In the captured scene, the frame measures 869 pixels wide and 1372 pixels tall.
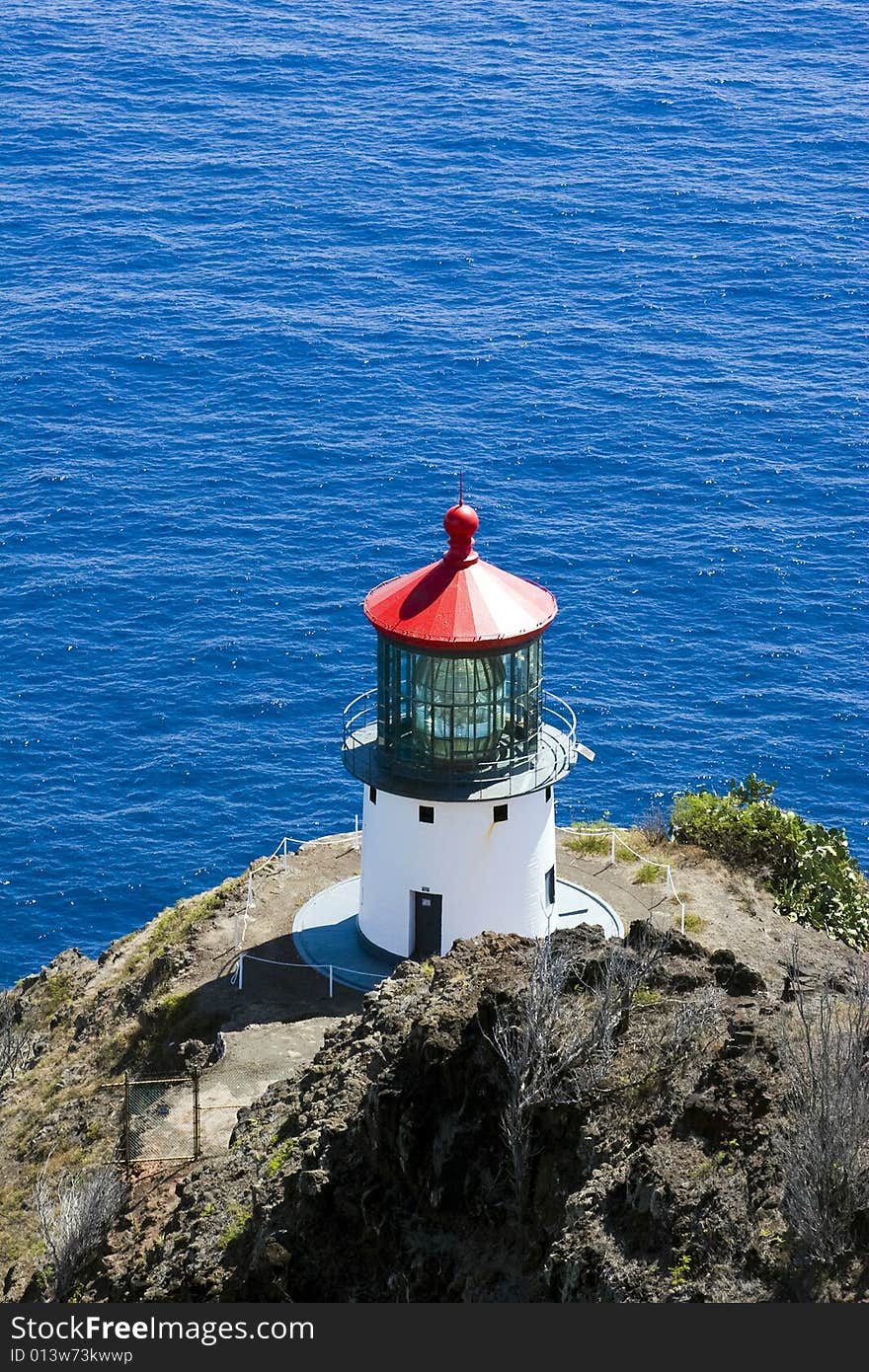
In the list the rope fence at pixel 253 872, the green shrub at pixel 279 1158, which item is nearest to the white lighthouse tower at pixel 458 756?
the rope fence at pixel 253 872

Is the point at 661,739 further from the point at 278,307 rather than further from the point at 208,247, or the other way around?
the point at 208,247

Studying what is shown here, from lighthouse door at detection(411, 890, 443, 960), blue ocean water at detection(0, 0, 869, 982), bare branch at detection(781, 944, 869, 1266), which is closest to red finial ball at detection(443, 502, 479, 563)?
lighthouse door at detection(411, 890, 443, 960)

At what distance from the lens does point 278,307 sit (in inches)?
3703

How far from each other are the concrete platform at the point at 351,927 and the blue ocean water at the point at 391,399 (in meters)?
15.5

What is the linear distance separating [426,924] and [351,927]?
3.07 meters

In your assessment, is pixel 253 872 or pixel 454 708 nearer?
pixel 454 708

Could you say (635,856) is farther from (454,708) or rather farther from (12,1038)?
(12,1038)

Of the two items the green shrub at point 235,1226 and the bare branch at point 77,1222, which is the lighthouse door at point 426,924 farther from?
the green shrub at point 235,1226

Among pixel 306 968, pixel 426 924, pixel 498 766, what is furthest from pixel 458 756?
pixel 306 968

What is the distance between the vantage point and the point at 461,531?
1475 inches

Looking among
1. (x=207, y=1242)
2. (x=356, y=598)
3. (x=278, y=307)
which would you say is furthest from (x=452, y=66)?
(x=207, y=1242)

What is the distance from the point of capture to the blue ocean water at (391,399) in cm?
6366

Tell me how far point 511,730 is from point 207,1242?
48.3 feet

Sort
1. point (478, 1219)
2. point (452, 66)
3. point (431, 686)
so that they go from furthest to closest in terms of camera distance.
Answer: point (452, 66)
point (431, 686)
point (478, 1219)
